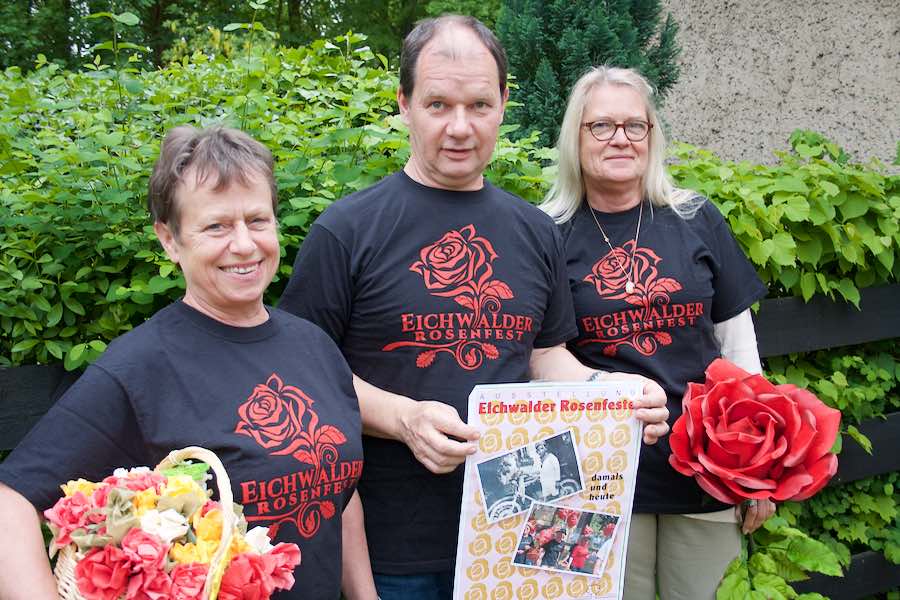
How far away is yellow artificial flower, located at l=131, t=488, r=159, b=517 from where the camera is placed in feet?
4.87

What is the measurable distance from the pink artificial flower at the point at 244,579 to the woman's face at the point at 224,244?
61cm

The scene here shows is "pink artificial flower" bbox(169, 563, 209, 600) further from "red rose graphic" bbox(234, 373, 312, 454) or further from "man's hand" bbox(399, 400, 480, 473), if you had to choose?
"man's hand" bbox(399, 400, 480, 473)

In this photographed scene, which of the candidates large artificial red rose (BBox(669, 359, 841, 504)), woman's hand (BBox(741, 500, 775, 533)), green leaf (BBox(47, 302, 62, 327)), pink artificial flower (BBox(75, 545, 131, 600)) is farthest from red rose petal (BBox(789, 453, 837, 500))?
green leaf (BBox(47, 302, 62, 327))

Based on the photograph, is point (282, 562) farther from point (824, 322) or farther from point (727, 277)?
point (824, 322)

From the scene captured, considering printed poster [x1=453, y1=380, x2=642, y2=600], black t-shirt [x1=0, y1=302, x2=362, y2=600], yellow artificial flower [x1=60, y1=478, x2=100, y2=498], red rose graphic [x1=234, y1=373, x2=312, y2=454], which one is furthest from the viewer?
printed poster [x1=453, y1=380, x2=642, y2=600]

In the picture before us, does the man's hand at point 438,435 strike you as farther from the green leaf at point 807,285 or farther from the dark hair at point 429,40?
the green leaf at point 807,285

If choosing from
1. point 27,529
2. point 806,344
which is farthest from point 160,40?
point 27,529

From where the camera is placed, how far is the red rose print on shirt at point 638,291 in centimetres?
274

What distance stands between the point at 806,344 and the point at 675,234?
1.35 metres

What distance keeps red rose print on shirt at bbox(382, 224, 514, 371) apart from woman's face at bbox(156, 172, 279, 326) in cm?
48

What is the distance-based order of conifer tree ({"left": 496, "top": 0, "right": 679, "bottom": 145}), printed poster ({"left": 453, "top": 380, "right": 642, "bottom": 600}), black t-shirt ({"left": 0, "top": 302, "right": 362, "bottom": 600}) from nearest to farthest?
black t-shirt ({"left": 0, "top": 302, "right": 362, "bottom": 600}) → printed poster ({"left": 453, "top": 380, "right": 642, "bottom": 600}) → conifer tree ({"left": 496, "top": 0, "right": 679, "bottom": 145})

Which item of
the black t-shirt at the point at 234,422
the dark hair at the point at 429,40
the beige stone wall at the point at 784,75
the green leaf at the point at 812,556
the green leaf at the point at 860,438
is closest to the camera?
the black t-shirt at the point at 234,422

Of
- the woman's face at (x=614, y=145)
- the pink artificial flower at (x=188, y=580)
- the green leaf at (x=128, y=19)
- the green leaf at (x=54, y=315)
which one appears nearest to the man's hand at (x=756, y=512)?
the woman's face at (x=614, y=145)

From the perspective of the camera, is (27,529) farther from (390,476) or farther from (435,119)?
(435,119)
